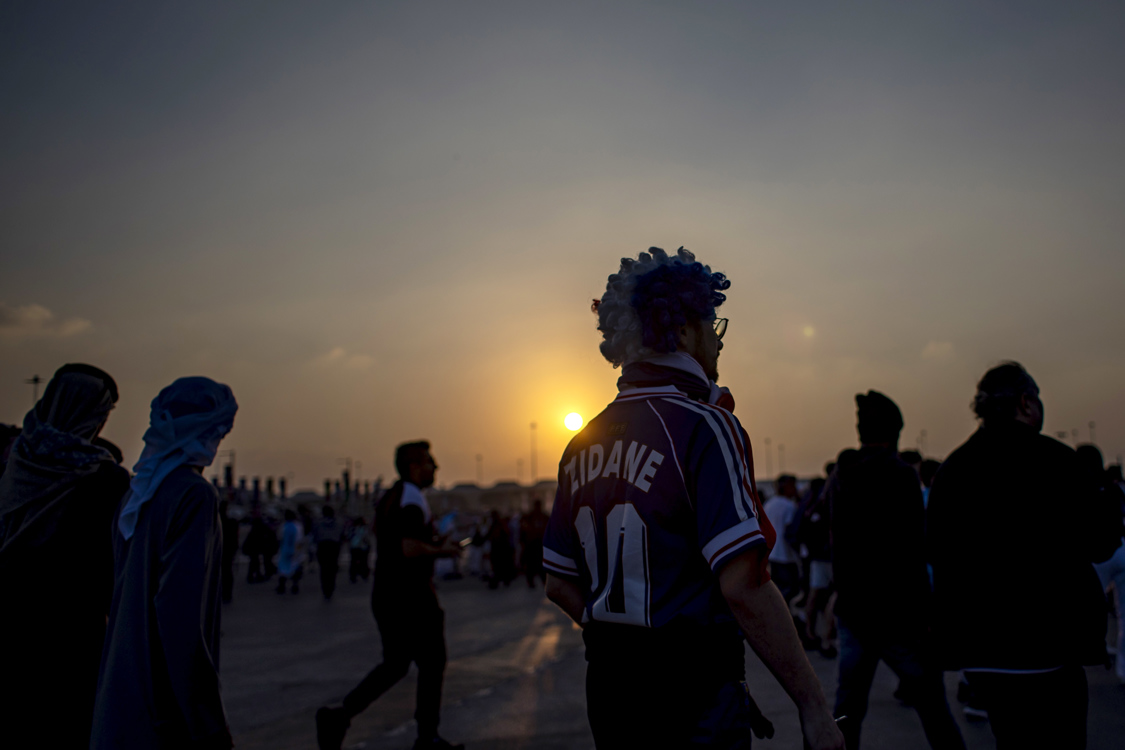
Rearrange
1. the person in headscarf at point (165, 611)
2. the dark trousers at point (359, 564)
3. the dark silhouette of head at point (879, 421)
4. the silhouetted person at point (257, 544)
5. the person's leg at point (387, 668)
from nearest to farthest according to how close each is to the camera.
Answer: the person in headscarf at point (165, 611) < the dark silhouette of head at point (879, 421) < the person's leg at point (387, 668) < the dark trousers at point (359, 564) < the silhouetted person at point (257, 544)

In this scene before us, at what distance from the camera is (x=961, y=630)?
3.08 metres

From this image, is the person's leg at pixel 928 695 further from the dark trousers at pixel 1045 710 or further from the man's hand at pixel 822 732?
the man's hand at pixel 822 732

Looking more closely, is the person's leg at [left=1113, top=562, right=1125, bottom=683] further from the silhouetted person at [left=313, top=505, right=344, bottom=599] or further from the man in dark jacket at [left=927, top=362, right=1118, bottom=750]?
the silhouetted person at [left=313, top=505, right=344, bottom=599]

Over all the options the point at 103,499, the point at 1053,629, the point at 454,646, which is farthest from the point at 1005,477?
the point at 454,646

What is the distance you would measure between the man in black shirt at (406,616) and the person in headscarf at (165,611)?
87.6 inches

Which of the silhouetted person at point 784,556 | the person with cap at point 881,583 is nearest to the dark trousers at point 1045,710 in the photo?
the person with cap at point 881,583

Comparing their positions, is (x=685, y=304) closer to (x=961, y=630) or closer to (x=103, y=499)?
(x=961, y=630)

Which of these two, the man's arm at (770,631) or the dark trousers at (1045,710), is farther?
the dark trousers at (1045,710)

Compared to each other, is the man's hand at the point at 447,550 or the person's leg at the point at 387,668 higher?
the man's hand at the point at 447,550

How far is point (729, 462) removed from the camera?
6.50ft

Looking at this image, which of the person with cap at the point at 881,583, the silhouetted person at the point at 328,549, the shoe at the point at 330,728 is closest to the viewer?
the person with cap at the point at 881,583

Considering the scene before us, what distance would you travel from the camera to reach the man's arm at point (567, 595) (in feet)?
7.63

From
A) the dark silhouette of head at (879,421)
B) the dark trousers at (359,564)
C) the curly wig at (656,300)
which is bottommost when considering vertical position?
the dark trousers at (359,564)

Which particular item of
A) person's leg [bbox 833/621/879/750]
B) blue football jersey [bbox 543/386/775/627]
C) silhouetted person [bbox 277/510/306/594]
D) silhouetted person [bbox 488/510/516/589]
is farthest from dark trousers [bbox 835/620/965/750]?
silhouetted person [bbox 277/510/306/594]
